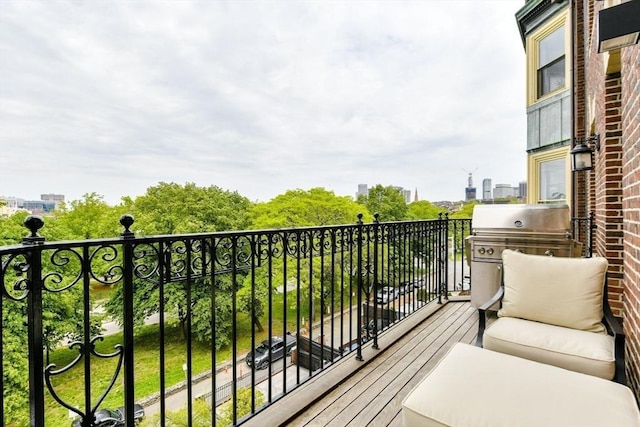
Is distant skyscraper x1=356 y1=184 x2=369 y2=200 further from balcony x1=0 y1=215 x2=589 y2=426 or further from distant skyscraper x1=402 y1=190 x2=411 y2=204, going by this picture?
balcony x1=0 y1=215 x2=589 y2=426

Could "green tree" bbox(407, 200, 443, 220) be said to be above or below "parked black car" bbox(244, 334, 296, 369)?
above

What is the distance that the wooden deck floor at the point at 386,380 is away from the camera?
172cm

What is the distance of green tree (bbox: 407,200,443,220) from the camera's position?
22.4 m

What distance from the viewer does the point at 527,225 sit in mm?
3432

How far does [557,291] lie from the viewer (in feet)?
6.48

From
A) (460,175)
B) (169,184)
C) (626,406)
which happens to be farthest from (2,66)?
(460,175)

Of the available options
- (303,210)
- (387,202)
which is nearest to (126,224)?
(303,210)

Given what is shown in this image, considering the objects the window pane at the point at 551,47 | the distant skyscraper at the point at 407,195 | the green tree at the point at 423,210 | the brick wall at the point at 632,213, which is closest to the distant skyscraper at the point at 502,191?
the window pane at the point at 551,47

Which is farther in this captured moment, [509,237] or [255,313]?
[509,237]

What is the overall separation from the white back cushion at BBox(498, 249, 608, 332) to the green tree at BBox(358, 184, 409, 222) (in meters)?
18.4

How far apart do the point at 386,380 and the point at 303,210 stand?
12.2 meters

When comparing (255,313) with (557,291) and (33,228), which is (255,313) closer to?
(33,228)

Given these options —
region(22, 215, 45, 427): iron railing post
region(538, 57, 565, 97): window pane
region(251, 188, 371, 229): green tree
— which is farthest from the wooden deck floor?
region(251, 188, 371, 229): green tree

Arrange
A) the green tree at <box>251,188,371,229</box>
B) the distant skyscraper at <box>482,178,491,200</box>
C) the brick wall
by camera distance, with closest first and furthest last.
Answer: the brick wall < the green tree at <box>251,188,371,229</box> < the distant skyscraper at <box>482,178,491,200</box>
